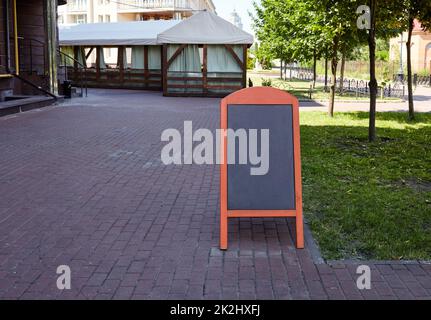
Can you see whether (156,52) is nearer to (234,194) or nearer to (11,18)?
(11,18)

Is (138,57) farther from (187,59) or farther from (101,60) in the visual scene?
(187,59)

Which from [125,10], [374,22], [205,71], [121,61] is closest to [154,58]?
[121,61]

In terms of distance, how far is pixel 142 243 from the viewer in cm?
541

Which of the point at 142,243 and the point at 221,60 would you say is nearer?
the point at 142,243

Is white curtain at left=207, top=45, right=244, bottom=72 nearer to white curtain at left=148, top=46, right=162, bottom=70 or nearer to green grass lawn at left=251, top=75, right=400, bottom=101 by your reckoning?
green grass lawn at left=251, top=75, right=400, bottom=101

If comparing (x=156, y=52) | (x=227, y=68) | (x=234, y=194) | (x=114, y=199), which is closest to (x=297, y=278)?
(x=234, y=194)

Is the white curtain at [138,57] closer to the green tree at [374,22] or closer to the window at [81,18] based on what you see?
the green tree at [374,22]

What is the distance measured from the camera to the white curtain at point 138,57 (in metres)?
30.4

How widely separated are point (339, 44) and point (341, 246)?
12.6m

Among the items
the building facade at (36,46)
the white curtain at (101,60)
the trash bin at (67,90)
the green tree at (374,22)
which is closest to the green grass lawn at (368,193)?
the green tree at (374,22)

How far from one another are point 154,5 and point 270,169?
56.3m

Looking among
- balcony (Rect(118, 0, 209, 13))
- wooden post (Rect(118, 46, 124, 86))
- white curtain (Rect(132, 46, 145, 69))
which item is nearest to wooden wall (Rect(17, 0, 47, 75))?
wooden post (Rect(118, 46, 124, 86))
